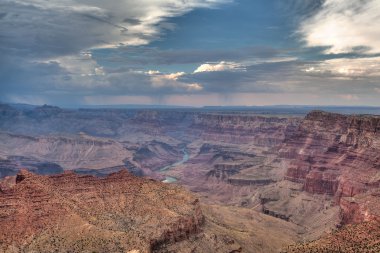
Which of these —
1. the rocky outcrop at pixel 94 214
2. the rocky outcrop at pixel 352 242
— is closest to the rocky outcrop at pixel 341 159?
the rocky outcrop at pixel 352 242

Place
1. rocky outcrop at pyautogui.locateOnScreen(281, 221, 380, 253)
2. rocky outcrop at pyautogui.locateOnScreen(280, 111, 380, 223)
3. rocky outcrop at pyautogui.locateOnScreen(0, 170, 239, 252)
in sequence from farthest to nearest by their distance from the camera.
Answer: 1. rocky outcrop at pyautogui.locateOnScreen(280, 111, 380, 223)
2. rocky outcrop at pyautogui.locateOnScreen(0, 170, 239, 252)
3. rocky outcrop at pyautogui.locateOnScreen(281, 221, 380, 253)

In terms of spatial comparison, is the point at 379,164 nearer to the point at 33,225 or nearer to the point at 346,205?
the point at 346,205

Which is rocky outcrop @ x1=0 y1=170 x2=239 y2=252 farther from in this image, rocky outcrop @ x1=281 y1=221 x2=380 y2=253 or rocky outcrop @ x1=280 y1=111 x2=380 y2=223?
rocky outcrop @ x1=280 y1=111 x2=380 y2=223

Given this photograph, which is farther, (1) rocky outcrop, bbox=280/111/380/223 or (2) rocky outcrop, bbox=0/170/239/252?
(1) rocky outcrop, bbox=280/111/380/223

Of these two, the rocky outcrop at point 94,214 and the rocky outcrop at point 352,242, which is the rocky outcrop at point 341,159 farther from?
the rocky outcrop at point 94,214

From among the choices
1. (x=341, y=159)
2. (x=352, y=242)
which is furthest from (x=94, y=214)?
(x=341, y=159)

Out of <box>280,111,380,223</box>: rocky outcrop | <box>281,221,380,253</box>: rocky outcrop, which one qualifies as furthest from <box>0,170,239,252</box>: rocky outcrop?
<box>280,111,380,223</box>: rocky outcrop

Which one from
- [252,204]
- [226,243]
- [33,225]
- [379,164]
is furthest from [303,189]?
[33,225]

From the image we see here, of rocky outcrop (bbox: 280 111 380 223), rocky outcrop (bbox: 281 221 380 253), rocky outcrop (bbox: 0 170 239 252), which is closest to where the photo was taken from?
rocky outcrop (bbox: 281 221 380 253)

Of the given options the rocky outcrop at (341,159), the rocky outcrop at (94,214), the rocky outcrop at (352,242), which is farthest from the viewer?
the rocky outcrop at (341,159)
